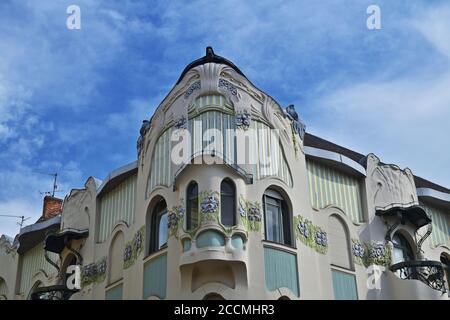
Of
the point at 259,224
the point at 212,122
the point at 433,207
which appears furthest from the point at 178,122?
the point at 433,207

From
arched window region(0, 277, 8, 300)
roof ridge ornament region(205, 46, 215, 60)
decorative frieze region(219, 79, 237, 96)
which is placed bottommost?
arched window region(0, 277, 8, 300)

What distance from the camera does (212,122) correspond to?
71.9 ft

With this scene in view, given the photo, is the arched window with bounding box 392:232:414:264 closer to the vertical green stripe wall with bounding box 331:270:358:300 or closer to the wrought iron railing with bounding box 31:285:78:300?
the vertical green stripe wall with bounding box 331:270:358:300

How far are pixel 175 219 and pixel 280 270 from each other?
3.17 m

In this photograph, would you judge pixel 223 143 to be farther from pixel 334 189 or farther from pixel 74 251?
pixel 74 251

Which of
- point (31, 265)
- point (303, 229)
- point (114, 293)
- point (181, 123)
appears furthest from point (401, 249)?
point (31, 265)

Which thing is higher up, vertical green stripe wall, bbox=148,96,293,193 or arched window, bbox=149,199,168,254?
vertical green stripe wall, bbox=148,96,293,193

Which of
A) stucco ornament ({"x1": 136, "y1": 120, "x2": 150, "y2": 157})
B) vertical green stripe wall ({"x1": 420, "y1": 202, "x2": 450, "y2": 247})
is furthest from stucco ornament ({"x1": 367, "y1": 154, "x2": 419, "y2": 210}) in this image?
stucco ornament ({"x1": 136, "y1": 120, "x2": 150, "y2": 157})

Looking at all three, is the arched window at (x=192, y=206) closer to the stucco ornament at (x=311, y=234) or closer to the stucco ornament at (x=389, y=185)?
the stucco ornament at (x=311, y=234)

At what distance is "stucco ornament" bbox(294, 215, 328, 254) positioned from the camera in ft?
70.2

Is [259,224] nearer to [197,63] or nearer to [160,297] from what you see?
[160,297]

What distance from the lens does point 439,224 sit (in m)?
26.3

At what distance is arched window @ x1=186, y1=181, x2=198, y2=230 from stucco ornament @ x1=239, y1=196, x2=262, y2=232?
1.24 m

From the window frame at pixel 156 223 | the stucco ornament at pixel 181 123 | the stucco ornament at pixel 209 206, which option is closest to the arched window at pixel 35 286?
the window frame at pixel 156 223
